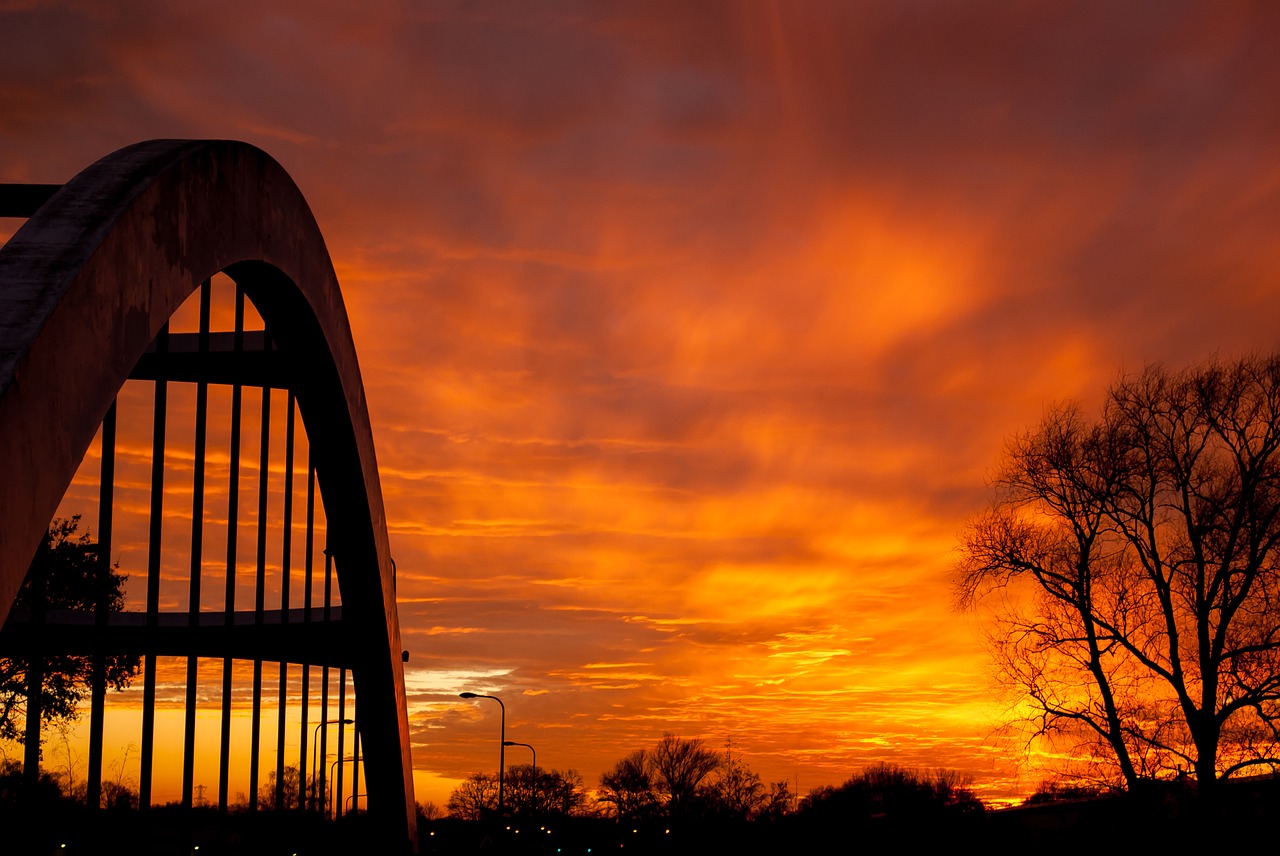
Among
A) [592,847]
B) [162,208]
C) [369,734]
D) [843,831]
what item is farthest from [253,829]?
[592,847]

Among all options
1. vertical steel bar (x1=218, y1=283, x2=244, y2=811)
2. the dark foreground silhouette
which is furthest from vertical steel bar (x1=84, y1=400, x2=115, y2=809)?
vertical steel bar (x1=218, y1=283, x2=244, y2=811)

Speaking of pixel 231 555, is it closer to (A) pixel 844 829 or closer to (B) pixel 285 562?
(B) pixel 285 562

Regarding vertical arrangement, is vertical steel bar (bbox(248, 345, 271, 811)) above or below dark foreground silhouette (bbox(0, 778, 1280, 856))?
above

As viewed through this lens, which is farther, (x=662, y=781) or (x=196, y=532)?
(x=662, y=781)

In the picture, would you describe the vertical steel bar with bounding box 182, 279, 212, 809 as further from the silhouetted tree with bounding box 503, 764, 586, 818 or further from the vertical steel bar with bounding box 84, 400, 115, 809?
the silhouetted tree with bounding box 503, 764, 586, 818

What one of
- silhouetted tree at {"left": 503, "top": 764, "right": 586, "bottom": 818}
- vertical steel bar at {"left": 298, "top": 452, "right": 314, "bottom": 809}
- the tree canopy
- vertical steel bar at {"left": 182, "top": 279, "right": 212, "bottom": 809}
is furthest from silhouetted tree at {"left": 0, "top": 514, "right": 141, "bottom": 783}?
silhouetted tree at {"left": 503, "top": 764, "right": 586, "bottom": 818}

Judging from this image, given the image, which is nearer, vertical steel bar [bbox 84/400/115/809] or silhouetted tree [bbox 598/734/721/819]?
vertical steel bar [bbox 84/400/115/809]

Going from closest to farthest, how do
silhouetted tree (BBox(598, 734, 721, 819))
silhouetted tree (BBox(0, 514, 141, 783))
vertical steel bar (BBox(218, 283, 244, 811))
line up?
1. vertical steel bar (BBox(218, 283, 244, 811))
2. silhouetted tree (BBox(0, 514, 141, 783))
3. silhouetted tree (BBox(598, 734, 721, 819))

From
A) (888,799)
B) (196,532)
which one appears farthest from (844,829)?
(196,532)

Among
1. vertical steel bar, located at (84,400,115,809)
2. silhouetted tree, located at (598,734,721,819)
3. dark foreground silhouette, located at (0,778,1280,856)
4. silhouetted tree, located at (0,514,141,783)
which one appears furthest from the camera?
silhouetted tree, located at (598,734,721,819)

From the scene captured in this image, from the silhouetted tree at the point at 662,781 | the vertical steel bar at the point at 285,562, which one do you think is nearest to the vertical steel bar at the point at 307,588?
the vertical steel bar at the point at 285,562

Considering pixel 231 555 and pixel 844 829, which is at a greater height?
pixel 231 555

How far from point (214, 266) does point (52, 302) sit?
3623mm

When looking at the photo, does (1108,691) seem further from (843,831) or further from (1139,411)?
(843,831)
